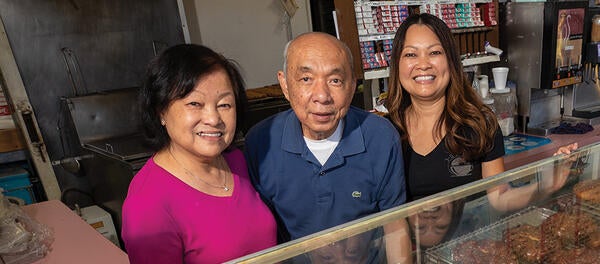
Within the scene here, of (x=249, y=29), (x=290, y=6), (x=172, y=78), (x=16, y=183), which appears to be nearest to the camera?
(x=172, y=78)

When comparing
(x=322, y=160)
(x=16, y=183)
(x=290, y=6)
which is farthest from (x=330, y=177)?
(x=290, y=6)

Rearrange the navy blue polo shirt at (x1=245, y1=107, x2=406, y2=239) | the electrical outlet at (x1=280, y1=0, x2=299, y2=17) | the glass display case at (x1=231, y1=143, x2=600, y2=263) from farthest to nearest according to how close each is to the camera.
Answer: the electrical outlet at (x1=280, y1=0, x2=299, y2=17), the navy blue polo shirt at (x1=245, y1=107, x2=406, y2=239), the glass display case at (x1=231, y1=143, x2=600, y2=263)

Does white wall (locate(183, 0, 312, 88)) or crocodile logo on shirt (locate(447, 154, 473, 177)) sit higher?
white wall (locate(183, 0, 312, 88))

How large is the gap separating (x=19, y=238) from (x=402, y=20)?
9.19ft

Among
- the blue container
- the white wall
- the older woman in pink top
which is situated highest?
the white wall

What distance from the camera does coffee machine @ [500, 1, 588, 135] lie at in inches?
122

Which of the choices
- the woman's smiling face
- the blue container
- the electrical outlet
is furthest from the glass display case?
the electrical outlet

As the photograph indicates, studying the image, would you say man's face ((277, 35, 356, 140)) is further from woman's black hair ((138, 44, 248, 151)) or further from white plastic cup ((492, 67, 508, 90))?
white plastic cup ((492, 67, 508, 90))

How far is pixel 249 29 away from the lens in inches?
173

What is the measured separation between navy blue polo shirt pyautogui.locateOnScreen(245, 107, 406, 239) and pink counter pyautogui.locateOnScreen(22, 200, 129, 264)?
2.64 feet

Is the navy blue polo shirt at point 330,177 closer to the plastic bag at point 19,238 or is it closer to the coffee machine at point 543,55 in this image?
the plastic bag at point 19,238

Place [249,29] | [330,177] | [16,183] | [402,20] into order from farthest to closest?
1. [249,29]
2. [402,20]
3. [16,183]
4. [330,177]

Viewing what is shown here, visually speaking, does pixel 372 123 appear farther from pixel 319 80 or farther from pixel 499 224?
pixel 499 224

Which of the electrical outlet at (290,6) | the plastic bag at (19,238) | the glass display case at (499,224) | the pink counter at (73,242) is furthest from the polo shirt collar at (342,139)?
the electrical outlet at (290,6)
